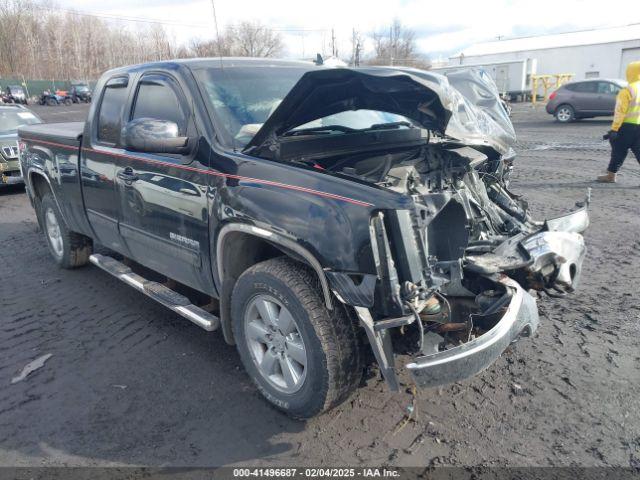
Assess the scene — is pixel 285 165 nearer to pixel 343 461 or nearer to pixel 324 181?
pixel 324 181

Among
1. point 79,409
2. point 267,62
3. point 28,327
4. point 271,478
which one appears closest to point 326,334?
point 271,478

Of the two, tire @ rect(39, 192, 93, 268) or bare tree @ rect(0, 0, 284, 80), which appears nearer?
tire @ rect(39, 192, 93, 268)

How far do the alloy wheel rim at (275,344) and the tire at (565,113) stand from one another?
20405mm

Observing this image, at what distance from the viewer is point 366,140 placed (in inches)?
142

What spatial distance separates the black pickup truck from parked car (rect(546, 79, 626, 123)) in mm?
17879

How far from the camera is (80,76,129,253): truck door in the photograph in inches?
170

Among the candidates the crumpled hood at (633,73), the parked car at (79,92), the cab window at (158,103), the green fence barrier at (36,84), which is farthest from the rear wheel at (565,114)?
the green fence barrier at (36,84)

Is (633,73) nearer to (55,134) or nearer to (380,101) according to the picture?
(380,101)

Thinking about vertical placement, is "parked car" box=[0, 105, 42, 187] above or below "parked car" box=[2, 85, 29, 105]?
below

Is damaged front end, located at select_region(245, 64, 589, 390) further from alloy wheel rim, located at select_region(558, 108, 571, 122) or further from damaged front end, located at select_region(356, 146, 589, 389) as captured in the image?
alloy wheel rim, located at select_region(558, 108, 571, 122)

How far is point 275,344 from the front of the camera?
3.07 m

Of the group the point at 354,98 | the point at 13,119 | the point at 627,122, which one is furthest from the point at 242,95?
the point at 13,119

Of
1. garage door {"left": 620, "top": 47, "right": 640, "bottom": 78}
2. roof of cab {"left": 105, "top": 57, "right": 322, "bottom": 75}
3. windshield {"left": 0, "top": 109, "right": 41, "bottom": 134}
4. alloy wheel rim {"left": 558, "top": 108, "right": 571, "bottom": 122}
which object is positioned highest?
garage door {"left": 620, "top": 47, "right": 640, "bottom": 78}

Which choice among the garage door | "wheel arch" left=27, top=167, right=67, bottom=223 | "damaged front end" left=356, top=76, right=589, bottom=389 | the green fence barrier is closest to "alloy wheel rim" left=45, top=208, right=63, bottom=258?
"wheel arch" left=27, top=167, right=67, bottom=223
